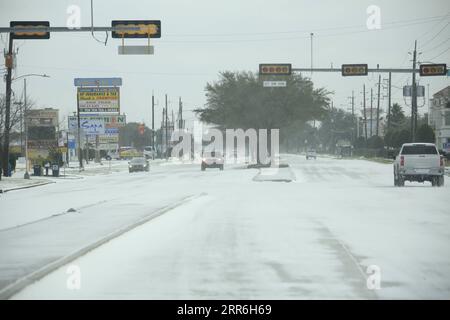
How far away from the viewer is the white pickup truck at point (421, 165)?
3881 centimetres

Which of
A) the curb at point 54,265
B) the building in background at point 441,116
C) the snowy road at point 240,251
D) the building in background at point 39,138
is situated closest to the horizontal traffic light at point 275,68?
the snowy road at point 240,251

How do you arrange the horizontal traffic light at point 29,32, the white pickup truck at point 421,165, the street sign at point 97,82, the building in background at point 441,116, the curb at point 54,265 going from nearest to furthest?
the curb at point 54,265 → the horizontal traffic light at point 29,32 → the white pickup truck at point 421,165 → the street sign at point 97,82 → the building in background at point 441,116

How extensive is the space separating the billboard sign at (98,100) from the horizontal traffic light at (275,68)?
3911 centimetres

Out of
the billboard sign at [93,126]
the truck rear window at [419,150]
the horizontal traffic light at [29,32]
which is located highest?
the horizontal traffic light at [29,32]

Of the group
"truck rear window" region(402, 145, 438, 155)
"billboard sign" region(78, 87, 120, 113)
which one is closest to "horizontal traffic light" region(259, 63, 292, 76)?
"truck rear window" region(402, 145, 438, 155)

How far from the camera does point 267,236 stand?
17.1m

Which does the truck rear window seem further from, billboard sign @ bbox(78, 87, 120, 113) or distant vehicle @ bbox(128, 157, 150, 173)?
billboard sign @ bbox(78, 87, 120, 113)

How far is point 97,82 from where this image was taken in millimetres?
85312

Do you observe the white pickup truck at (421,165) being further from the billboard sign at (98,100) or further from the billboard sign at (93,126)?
the billboard sign at (98,100)

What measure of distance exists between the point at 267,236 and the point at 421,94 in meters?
66.3

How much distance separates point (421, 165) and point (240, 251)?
26284mm

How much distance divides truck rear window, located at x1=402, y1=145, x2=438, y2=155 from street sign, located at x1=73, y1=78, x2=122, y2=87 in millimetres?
49445

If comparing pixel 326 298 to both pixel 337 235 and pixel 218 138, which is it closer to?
pixel 337 235
